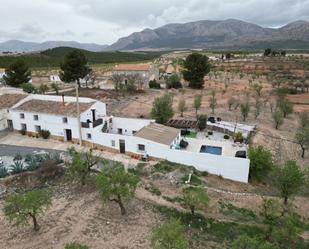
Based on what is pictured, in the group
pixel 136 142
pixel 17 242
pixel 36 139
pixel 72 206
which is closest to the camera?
pixel 17 242

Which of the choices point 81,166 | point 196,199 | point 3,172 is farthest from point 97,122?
point 196,199

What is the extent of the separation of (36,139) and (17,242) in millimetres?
19354

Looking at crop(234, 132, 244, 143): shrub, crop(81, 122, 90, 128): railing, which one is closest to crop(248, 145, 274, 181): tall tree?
crop(234, 132, 244, 143): shrub

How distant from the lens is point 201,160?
1156 inches

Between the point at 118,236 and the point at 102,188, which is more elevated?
the point at 102,188

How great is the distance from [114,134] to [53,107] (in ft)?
32.3

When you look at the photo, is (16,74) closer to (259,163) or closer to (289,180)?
(259,163)

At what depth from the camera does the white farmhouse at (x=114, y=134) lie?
29.2 meters

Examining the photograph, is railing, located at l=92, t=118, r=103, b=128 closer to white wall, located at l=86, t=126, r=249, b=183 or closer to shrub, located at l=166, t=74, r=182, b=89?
white wall, located at l=86, t=126, r=249, b=183

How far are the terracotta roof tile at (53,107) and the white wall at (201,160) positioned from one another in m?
7.73

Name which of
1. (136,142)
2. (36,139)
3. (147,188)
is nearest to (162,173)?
(147,188)

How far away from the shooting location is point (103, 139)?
33906 mm

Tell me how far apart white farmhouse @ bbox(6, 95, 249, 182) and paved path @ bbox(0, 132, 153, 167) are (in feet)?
2.83

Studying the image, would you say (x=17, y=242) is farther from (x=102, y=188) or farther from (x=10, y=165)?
(x=10, y=165)
